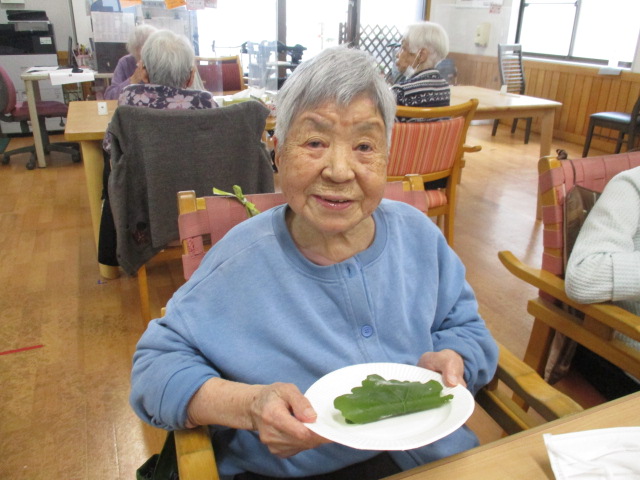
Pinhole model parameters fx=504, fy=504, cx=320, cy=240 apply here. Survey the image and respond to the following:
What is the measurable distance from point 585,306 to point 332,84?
32.4 inches

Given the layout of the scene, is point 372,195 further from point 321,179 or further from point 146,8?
point 146,8

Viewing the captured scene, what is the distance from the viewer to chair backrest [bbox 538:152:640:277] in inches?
53.5

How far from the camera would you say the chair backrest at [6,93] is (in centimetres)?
427

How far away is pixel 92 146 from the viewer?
2367 millimetres

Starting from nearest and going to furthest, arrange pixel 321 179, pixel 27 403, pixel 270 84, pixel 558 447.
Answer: pixel 558 447 → pixel 321 179 → pixel 27 403 → pixel 270 84

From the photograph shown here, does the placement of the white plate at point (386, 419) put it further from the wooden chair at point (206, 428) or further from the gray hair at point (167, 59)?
the gray hair at point (167, 59)

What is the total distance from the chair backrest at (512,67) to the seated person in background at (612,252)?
5.03m

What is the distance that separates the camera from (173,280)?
2.74 m

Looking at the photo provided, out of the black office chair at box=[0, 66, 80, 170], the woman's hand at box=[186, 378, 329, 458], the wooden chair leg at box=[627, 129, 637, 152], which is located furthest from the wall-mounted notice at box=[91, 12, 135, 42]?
the wooden chair leg at box=[627, 129, 637, 152]

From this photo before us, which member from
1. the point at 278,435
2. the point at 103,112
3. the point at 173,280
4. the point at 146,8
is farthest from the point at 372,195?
the point at 146,8

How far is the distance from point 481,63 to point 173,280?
5873 millimetres

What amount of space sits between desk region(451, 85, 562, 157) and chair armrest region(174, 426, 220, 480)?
9.94 feet

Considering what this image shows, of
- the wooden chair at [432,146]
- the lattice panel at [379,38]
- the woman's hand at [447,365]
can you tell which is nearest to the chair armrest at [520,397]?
the woman's hand at [447,365]

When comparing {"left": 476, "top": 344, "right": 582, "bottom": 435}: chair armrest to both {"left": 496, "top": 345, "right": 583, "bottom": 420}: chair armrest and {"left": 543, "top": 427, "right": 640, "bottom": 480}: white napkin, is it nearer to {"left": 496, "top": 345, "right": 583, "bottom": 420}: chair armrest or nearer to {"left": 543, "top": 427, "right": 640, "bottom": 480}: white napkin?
{"left": 496, "top": 345, "right": 583, "bottom": 420}: chair armrest
